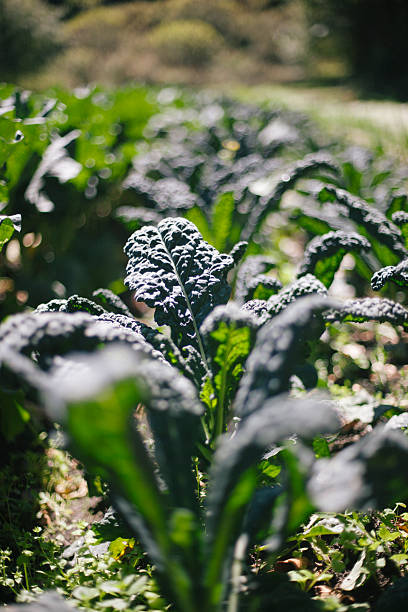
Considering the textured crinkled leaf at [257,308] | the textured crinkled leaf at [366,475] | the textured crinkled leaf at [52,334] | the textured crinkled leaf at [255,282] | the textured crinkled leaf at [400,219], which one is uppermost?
the textured crinkled leaf at [52,334]

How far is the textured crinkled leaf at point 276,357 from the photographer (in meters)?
0.98

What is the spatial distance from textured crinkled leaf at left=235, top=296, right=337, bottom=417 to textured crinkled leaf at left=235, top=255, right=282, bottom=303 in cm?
66

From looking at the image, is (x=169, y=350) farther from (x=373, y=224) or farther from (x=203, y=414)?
(x=373, y=224)

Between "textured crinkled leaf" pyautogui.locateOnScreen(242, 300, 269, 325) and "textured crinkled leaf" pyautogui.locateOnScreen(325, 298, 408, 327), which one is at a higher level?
"textured crinkled leaf" pyautogui.locateOnScreen(325, 298, 408, 327)

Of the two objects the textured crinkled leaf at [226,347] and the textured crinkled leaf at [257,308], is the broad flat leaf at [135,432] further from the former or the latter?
the textured crinkled leaf at [257,308]

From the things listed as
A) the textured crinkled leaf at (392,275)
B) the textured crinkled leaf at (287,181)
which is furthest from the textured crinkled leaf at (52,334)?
the textured crinkled leaf at (287,181)

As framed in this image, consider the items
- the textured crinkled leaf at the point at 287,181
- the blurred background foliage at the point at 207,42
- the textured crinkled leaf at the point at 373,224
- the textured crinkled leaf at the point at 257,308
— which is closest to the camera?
the textured crinkled leaf at the point at 257,308

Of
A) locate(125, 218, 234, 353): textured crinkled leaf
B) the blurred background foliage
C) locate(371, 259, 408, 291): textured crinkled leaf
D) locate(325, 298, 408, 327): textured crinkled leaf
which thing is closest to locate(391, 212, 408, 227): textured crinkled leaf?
locate(371, 259, 408, 291): textured crinkled leaf

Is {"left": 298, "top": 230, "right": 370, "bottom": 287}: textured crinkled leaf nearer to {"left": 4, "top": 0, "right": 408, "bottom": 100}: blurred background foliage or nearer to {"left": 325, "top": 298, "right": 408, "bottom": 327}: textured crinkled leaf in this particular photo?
{"left": 325, "top": 298, "right": 408, "bottom": 327}: textured crinkled leaf

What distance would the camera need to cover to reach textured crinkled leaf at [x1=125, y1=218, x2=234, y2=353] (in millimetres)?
1403

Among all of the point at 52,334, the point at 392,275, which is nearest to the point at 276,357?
the point at 52,334

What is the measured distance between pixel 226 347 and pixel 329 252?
0.62 m

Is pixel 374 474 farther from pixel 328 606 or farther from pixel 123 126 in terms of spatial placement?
pixel 123 126

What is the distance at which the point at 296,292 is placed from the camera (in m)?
1.34
